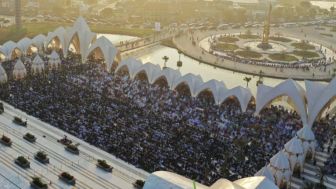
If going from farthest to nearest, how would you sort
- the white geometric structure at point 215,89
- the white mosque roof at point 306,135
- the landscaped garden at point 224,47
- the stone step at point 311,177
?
the landscaped garden at point 224,47 < the white geometric structure at point 215,89 < the white mosque roof at point 306,135 < the stone step at point 311,177

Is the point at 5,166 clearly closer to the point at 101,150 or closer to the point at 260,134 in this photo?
the point at 101,150

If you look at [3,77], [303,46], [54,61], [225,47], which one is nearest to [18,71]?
[3,77]

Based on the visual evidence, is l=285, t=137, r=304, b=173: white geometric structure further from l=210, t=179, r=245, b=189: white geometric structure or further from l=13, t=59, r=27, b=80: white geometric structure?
l=13, t=59, r=27, b=80: white geometric structure

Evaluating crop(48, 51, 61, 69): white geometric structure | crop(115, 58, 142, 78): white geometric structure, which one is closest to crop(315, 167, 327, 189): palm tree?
crop(115, 58, 142, 78): white geometric structure

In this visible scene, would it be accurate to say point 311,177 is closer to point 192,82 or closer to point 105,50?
point 192,82

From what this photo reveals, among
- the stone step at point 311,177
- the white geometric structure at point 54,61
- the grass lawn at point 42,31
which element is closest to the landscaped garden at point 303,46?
the grass lawn at point 42,31

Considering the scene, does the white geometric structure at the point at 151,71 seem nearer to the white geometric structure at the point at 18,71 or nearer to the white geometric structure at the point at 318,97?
the white geometric structure at the point at 18,71
